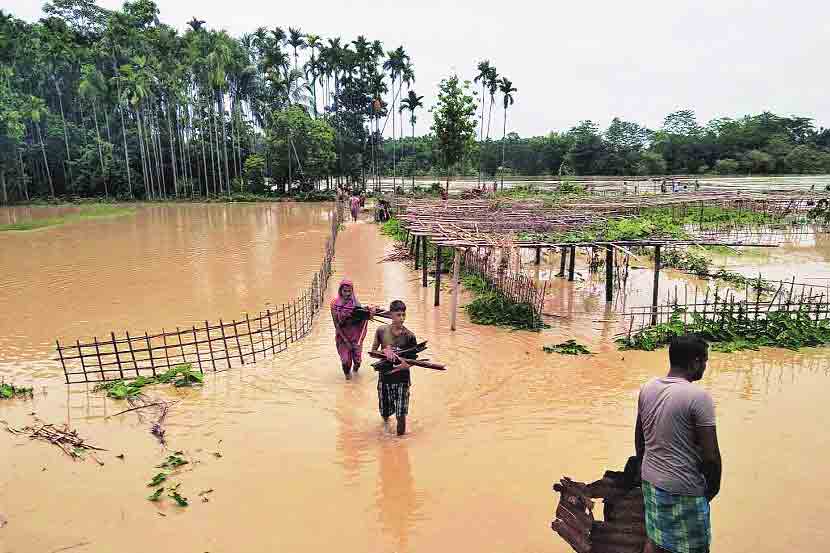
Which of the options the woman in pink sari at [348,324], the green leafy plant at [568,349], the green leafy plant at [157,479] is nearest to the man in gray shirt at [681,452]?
the green leafy plant at [157,479]

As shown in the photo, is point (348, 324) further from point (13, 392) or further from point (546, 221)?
point (546, 221)

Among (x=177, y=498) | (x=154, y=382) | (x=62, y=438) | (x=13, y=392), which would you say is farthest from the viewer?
(x=154, y=382)

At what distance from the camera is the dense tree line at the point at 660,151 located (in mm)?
40438

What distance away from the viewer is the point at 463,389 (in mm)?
7184

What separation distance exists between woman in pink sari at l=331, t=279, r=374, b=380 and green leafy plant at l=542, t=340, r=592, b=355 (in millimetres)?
3127

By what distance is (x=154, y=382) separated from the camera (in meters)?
7.30

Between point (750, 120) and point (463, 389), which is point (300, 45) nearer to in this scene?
point (750, 120)

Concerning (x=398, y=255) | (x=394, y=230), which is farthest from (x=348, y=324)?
(x=394, y=230)

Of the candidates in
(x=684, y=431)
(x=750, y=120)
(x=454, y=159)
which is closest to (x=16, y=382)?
(x=684, y=431)

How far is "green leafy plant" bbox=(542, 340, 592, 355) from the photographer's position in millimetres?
8641

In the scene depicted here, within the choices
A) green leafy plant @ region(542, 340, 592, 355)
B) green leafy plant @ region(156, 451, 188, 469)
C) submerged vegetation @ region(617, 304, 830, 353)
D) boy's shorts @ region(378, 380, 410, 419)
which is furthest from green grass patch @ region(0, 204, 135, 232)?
submerged vegetation @ region(617, 304, 830, 353)

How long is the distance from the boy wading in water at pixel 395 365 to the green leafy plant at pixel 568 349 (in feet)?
12.5

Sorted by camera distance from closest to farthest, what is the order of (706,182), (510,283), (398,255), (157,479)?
(157,479), (510,283), (398,255), (706,182)

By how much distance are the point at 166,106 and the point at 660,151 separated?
38.6m
